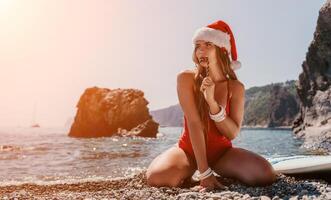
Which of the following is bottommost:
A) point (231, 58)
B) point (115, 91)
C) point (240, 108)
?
point (115, 91)

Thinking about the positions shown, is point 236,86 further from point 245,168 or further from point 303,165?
point 303,165

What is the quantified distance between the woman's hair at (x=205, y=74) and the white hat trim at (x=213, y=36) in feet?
0.25

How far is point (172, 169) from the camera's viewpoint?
19.3 feet

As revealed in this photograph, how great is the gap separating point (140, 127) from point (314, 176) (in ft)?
242

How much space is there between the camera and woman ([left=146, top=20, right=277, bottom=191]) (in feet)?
18.1

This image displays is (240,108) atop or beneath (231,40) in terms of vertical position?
beneath

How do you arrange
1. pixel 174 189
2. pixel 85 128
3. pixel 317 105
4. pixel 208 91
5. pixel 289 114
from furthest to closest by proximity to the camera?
pixel 289 114
pixel 85 128
pixel 317 105
pixel 174 189
pixel 208 91

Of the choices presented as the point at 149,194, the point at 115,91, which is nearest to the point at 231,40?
the point at 149,194

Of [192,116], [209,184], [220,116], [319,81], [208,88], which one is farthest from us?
[319,81]

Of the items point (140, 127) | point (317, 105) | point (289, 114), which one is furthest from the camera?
point (289, 114)

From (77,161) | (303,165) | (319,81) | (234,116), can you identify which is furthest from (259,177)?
(319,81)

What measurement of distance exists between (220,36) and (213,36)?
0.37ft

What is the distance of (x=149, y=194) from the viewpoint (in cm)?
523

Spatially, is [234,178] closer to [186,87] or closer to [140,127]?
[186,87]
